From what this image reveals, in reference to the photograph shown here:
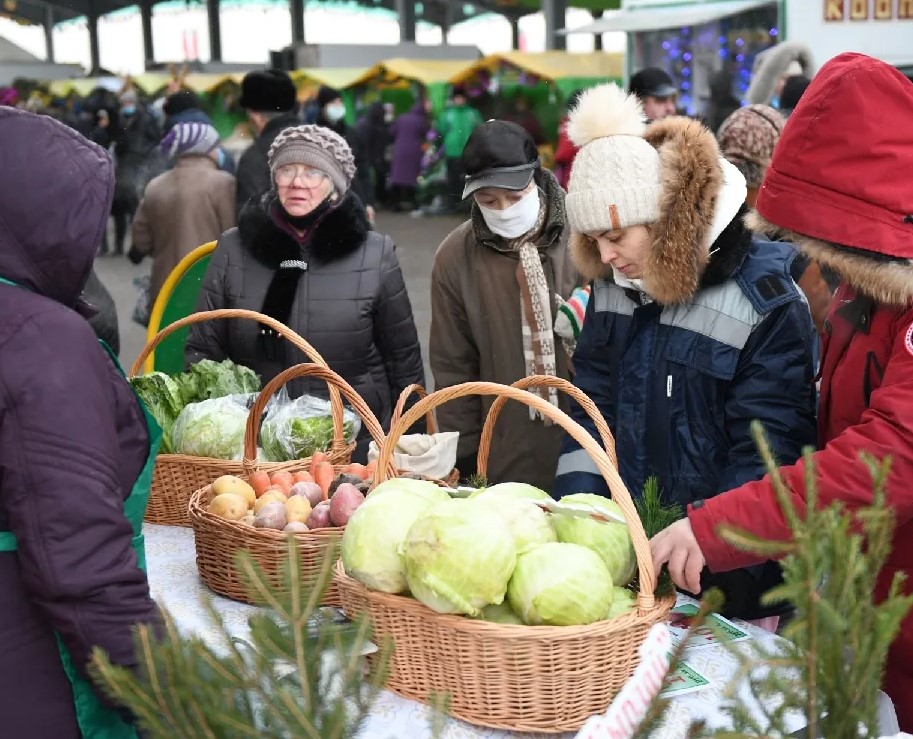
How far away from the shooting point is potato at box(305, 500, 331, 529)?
7.30ft

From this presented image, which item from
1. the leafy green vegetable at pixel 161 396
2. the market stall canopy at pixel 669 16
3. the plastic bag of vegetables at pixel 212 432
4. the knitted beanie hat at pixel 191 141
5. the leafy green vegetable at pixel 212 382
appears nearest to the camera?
the plastic bag of vegetables at pixel 212 432

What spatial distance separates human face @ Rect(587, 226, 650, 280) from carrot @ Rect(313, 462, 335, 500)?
0.76m

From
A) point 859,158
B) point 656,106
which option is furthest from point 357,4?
point 859,158

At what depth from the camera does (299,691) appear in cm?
91

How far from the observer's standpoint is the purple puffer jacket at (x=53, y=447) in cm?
147

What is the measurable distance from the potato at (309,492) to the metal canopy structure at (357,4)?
20.9 metres

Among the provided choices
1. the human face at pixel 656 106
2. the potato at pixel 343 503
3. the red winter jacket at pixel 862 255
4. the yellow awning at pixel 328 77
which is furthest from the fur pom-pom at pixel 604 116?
the yellow awning at pixel 328 77

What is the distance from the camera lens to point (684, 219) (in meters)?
2.22

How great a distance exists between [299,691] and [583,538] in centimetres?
91

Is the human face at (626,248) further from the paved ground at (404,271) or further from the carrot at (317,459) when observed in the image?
the paved ground at (404,271)

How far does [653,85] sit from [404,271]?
6423 millimetres

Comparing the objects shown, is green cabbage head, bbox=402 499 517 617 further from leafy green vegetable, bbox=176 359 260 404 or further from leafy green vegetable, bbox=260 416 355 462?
leafy green vegetable, bbox=176 359 260 404

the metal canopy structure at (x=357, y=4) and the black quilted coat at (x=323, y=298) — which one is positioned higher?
the metal canopy structure at (x=357, y=4)

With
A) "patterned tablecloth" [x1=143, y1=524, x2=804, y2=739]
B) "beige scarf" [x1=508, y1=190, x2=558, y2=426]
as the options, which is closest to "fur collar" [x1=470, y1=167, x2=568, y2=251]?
"beige scarf" [x1=508, y1=190, x2=558, y2=426]
